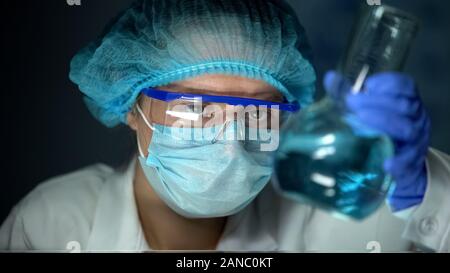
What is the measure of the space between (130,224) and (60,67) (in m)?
0.43

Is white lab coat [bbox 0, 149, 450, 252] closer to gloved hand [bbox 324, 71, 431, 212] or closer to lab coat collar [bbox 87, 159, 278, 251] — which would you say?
lab coat collar [bbox 87, 159, 278, 251]

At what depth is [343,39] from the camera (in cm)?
147

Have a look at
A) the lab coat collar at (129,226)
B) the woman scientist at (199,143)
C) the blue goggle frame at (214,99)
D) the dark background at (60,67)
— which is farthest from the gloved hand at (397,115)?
the lab coat collar at (129,226)

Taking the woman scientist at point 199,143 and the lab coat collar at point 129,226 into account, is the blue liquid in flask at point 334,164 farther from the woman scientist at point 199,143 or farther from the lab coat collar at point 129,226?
the lab coat collar at point 129,226

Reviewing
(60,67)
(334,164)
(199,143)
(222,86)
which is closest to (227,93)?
(222,86)

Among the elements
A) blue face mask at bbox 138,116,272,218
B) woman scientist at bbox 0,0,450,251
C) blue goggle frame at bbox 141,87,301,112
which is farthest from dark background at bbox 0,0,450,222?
blue face mask at bbox 138,116,272,218

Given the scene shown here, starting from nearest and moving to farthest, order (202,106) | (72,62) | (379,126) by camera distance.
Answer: (379,126) → (202,106) → (72,62)

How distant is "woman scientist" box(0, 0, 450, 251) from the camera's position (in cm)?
131

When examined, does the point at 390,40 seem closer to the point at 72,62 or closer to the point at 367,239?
the point at 367,239

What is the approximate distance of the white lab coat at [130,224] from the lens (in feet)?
4.77

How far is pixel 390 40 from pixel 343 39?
36 centimetres

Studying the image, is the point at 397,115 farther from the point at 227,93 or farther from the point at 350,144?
the point at 227,93
